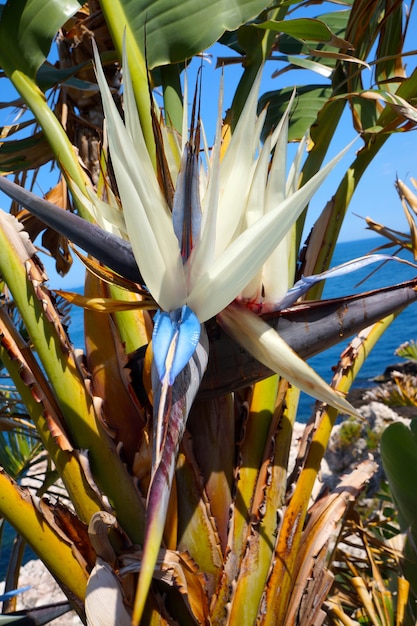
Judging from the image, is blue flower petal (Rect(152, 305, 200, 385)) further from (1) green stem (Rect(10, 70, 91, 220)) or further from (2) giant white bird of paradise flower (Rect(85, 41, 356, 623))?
(1) green stem (Rect(10, 70, 91, 220))

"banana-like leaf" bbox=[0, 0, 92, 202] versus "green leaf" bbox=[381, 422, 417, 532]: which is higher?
"banana-like leaf" bbox=[0, 0, 92, 202]

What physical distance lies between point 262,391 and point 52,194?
61 centimetres

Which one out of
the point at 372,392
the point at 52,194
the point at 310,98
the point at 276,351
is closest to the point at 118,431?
the point at 276,351

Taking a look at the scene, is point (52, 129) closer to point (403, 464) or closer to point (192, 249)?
point (192, 249)

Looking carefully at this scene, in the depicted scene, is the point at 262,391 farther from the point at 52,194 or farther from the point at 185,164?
the point at 52,194

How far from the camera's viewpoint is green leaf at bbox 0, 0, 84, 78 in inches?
30.1

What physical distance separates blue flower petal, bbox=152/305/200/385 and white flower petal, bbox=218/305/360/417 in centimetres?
7

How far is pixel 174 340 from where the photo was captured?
0.43m

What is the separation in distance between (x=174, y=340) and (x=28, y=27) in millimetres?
611

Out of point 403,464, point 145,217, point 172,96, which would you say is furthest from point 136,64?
point 403,464

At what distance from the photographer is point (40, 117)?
74cm

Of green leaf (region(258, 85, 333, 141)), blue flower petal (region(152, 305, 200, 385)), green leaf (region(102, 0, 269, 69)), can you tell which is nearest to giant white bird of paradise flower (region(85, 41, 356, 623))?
blue flower petal (region(152, 305, 200, 385))

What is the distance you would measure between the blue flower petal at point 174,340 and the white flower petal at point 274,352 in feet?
0.22

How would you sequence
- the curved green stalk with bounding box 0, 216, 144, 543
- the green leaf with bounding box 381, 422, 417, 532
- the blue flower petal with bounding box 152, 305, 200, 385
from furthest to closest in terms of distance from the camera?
1. the green leaf with bounding box 381, 422, 417, 532
2. the curved green stalk with bounding box 0, 216, 144, 543
3. the blue flower petal with bounding box 152, 305, 200, 385
